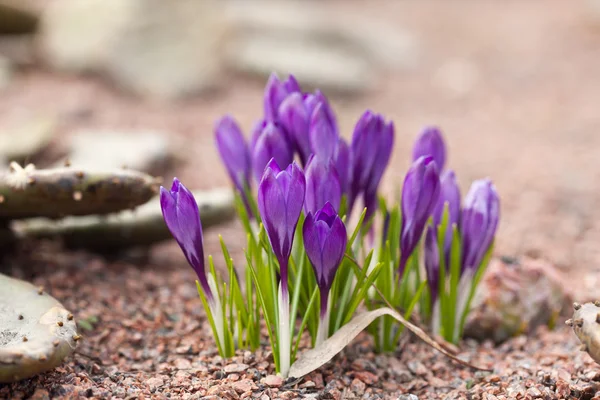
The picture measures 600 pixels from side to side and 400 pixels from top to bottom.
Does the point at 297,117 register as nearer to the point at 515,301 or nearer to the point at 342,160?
the point at 342,160

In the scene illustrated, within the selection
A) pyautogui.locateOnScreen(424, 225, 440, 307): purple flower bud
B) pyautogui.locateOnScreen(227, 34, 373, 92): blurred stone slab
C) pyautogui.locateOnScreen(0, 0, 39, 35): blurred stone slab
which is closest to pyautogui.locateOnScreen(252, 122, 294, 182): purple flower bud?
pyautogui.locateOnScreen(424, 225, 440, 307): purple flower bud

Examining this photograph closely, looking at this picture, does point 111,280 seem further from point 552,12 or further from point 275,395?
point 552,12

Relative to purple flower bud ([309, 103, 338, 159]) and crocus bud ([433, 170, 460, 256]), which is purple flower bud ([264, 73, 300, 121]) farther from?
crocus bud ([433, 170, 460, 256])

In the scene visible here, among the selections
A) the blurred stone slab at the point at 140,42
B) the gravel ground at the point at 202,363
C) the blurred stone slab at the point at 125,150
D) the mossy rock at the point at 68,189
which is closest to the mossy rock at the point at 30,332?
the gravel ground at the point at 202,363

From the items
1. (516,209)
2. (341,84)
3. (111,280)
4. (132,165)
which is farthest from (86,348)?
(341,84)

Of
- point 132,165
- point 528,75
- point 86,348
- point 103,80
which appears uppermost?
point 528,75
